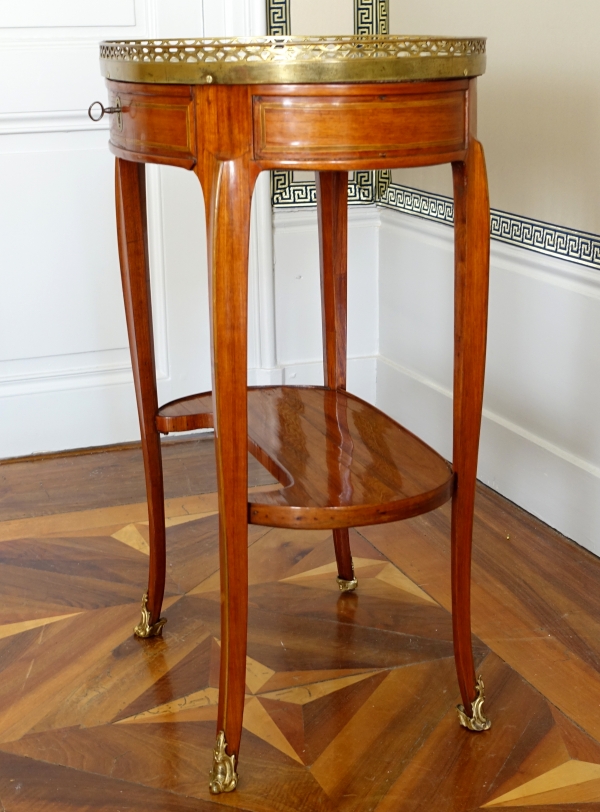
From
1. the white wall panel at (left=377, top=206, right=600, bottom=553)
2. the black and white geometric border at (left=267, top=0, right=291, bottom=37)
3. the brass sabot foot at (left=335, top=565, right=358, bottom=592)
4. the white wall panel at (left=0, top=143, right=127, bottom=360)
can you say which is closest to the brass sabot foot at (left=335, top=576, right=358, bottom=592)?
the brass sabot foot at (left=335, top=565, right=358, bottom=592)

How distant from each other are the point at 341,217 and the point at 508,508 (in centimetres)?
91

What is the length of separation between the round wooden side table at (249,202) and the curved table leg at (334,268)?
0.21 metres

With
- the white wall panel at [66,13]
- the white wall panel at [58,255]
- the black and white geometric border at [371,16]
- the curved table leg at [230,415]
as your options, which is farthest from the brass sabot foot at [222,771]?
the black and white geometric border at [371,16]

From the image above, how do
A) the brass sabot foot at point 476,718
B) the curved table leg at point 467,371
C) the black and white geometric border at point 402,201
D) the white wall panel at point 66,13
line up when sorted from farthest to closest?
the white wall panel at point 66,13 → the black and white geometric border at point 402,201 → the brass sabot foot at point 476,718 → the curved table leg at point 467,371

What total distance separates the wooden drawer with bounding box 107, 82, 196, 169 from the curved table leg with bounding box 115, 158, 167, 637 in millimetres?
179

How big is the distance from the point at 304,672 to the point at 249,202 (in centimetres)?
84

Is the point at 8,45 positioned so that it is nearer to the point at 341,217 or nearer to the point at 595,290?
the point at 341,217

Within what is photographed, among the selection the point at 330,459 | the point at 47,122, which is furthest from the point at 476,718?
the point at 47,122

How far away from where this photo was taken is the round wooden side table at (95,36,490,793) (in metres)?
1.19

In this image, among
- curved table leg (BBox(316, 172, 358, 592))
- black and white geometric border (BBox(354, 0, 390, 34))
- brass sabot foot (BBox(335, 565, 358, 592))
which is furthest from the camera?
black and white geometric border (BBox(354, 0, 390, 34))

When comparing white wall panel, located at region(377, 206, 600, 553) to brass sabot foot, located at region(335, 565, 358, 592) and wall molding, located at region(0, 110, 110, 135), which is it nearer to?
brass sabot foot, located at region(335, 565, 358, 592)

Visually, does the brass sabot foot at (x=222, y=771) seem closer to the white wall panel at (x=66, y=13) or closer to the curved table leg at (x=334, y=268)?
the curved table leg at (x=334, y=268)

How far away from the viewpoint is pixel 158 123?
129cm

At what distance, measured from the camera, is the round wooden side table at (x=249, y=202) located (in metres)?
1.19
